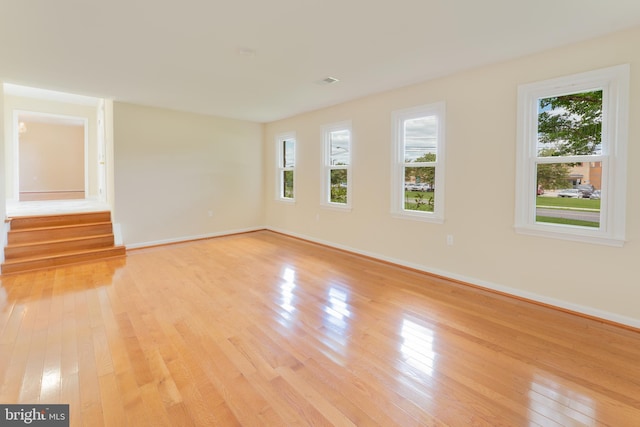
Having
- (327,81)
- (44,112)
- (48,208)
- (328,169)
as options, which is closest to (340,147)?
(328,169)

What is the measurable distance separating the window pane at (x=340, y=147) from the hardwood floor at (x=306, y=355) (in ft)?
8.24

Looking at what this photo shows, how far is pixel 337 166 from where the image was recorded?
5539 millimetres

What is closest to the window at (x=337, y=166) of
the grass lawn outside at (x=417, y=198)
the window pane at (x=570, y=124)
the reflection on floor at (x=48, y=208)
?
the grass lawn outside at (x=417, y=198)

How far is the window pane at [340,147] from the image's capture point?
5.37m

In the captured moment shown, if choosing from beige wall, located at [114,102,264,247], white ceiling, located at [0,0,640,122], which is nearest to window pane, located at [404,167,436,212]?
white ceiling, located at [0,0,640,122]

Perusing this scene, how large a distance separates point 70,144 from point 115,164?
5921 millimetres

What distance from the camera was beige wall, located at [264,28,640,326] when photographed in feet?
8.96

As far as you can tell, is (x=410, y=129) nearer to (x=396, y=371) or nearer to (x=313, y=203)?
(x=313, y=203)

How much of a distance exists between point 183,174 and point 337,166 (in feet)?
10.2

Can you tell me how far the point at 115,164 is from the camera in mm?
5180

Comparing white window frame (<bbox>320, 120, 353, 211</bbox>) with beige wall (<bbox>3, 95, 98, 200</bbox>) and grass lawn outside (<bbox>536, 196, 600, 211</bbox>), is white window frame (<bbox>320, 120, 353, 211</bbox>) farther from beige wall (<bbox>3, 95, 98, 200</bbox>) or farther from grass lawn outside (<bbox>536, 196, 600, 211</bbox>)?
beige wall (<bbox>3, 95, 98, 200</bbox>)

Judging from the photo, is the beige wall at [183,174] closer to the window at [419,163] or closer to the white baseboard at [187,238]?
the white baseboard at [187,238]

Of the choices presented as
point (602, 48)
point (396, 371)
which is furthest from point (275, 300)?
point (602, 48)

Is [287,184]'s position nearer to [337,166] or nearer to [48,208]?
[337,166]
